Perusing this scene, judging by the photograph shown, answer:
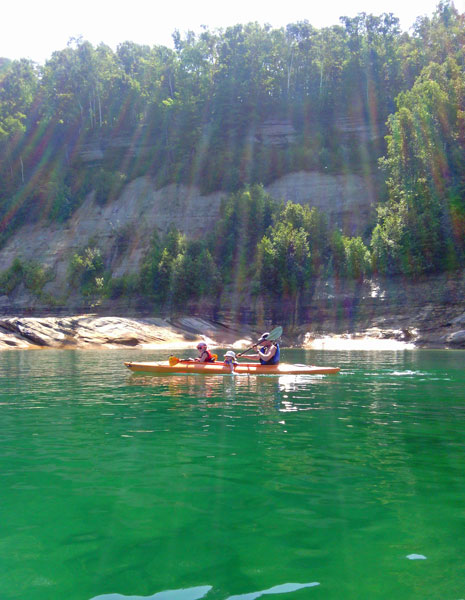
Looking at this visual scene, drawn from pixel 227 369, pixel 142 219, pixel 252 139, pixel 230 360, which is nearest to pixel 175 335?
pixel 142 219

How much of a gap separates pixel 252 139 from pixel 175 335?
32163mm

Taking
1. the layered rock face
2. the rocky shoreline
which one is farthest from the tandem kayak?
the layered rock face

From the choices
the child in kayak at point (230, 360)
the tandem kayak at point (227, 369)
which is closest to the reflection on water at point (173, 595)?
the child in kayak at point (230, 360)

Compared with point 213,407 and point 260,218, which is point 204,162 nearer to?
point 260,218

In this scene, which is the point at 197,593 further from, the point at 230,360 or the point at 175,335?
the point at 175,335

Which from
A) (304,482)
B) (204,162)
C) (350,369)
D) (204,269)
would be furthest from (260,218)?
(304,482)

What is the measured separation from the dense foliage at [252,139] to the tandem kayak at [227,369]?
1058 inches

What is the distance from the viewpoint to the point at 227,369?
19578 millimetres

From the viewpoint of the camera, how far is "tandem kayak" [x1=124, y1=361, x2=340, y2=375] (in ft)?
63.8

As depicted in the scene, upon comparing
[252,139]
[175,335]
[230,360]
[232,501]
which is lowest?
[232,501]

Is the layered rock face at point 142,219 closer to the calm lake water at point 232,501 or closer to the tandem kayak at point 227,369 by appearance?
the tandem kayak at point 227,369

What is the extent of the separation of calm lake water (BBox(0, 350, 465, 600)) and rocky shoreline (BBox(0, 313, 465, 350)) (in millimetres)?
→ 26310

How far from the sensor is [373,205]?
180 ft

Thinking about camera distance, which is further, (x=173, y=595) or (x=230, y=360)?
(x=230, y=360)
